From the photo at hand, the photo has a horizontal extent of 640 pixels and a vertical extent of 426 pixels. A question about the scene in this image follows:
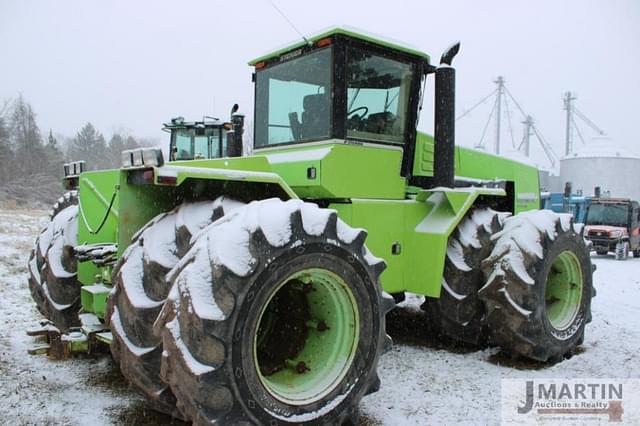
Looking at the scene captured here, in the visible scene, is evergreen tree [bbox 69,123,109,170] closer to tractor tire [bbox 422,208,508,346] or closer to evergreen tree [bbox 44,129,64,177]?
evergreen tree [bbox 44,129,64,177]

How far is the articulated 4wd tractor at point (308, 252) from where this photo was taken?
9.50ft

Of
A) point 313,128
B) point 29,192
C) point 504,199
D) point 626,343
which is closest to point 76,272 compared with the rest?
point 313,128

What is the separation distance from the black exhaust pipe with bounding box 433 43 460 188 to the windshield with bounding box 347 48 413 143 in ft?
0.95

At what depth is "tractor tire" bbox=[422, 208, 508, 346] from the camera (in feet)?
16.9

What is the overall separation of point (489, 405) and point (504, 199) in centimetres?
277

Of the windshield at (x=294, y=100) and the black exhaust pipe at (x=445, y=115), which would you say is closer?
the windshield at (x=294, y=100)

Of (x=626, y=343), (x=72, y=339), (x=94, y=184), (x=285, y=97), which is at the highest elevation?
(x=285, y=97)

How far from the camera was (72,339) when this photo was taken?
3.61m

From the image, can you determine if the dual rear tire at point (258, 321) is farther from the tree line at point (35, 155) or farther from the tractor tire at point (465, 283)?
the tree line at point (35, 155)

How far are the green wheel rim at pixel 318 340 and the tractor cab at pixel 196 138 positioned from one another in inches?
528

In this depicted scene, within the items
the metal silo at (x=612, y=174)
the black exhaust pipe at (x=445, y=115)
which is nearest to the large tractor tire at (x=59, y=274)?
the black exhaust pipe at (x=445, y=115)

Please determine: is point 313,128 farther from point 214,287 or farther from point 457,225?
point 214,287

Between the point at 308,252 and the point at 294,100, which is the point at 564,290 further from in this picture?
the point at 308,252

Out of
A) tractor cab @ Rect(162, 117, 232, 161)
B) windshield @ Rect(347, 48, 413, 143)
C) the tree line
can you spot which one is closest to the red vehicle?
tractor cab @ Rect(162, 117, 232, 161)
